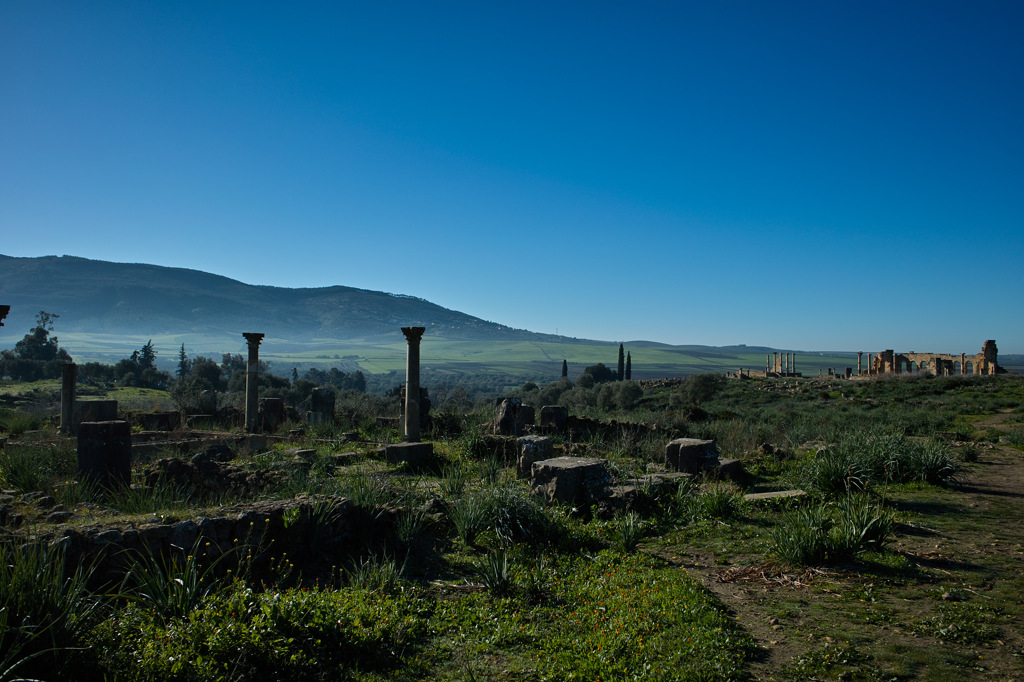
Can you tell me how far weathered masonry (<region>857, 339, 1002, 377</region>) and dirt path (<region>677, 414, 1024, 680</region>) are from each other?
144ft

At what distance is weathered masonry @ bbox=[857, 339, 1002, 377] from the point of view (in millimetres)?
45000

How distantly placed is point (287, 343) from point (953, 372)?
15804 centimetres

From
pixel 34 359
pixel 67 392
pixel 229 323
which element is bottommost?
pixel 67 392

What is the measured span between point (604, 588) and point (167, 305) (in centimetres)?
18317

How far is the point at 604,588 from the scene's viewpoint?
667 centimetres

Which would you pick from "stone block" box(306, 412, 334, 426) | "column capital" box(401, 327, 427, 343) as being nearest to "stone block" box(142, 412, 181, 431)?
"stone block" box(306, 412, 334, 426)

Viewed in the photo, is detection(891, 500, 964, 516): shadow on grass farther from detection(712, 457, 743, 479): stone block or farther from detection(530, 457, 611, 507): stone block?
detection(530, 457, 611, 507): stone block

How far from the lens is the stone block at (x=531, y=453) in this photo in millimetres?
12977

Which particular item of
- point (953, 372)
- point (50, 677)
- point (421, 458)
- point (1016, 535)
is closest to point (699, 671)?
point (50, 677)

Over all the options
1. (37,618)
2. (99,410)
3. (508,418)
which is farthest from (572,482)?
(99,410)

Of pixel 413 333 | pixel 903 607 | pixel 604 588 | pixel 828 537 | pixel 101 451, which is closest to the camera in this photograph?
pixel 903 607

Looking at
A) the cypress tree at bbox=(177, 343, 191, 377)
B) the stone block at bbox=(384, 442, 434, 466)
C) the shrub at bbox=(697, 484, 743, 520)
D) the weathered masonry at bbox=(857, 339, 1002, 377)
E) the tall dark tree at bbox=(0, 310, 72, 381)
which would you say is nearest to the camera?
the shrub at bbox=(697, 484, 743, 520)

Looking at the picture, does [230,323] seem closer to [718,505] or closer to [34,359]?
[34,359]

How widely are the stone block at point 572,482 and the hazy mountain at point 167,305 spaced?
487ft
